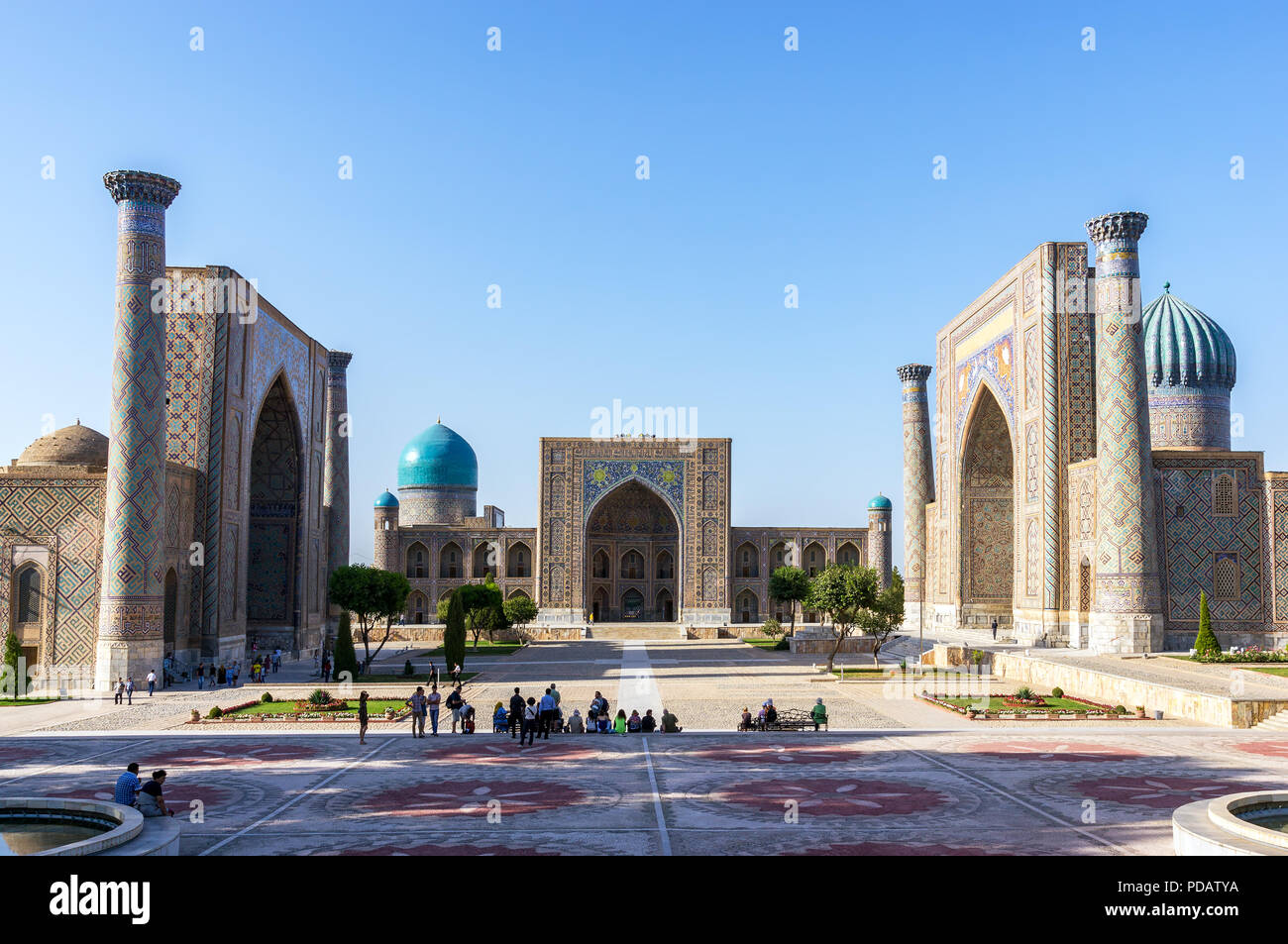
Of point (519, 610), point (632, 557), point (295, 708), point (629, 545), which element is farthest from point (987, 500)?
point (295, 708)

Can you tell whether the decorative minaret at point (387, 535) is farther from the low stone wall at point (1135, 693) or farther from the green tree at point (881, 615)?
the low stone wall at point (1135, 693)

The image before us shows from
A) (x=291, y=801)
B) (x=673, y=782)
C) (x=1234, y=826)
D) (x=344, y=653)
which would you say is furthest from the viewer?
(x=344, y=653)

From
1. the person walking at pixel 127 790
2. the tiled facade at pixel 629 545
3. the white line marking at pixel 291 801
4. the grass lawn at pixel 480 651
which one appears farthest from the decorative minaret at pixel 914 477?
the person walking at pixel 127 790

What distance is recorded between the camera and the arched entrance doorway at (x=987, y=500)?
32938 mm

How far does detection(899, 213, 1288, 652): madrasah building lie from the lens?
2339 centimetres

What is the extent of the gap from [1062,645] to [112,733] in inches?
838

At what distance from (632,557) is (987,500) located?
2124 centimetres

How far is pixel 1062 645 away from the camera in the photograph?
26094 millimetres

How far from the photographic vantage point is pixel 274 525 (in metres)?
29.5

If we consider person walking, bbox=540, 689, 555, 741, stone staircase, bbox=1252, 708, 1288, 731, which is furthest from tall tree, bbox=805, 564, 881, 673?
person walking, bbox=540, 689, 555, 741

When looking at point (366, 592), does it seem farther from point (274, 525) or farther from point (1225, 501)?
point (1225, 501)

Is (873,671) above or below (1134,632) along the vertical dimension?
below

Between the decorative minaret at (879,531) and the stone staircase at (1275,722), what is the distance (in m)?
35.8

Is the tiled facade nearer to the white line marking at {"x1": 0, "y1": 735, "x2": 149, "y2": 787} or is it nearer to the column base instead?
the column base
